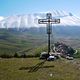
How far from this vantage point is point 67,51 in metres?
78.2

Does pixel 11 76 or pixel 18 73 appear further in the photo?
pixel 18 73

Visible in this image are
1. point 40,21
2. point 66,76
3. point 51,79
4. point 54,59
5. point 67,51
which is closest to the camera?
point 51,79

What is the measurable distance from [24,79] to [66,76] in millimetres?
5241

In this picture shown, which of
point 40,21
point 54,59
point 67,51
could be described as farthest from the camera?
point 67,51

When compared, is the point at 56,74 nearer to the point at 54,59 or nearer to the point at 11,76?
the point at 11,76

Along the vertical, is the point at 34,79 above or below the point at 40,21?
below

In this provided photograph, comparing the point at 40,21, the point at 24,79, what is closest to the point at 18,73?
the point at 24,79

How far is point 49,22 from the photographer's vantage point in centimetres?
6112

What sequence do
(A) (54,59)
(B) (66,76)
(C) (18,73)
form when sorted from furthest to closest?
(A) (54,59) < (C) (18,73) < (B) (66,76)

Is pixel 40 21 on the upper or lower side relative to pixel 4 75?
upper

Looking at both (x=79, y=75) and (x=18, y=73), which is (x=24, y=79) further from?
(x=79, y=75)

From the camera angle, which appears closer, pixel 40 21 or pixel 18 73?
pixel 18 73

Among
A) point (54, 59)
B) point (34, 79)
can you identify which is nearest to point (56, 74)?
point (34, 79)

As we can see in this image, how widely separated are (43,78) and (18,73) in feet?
17.2
